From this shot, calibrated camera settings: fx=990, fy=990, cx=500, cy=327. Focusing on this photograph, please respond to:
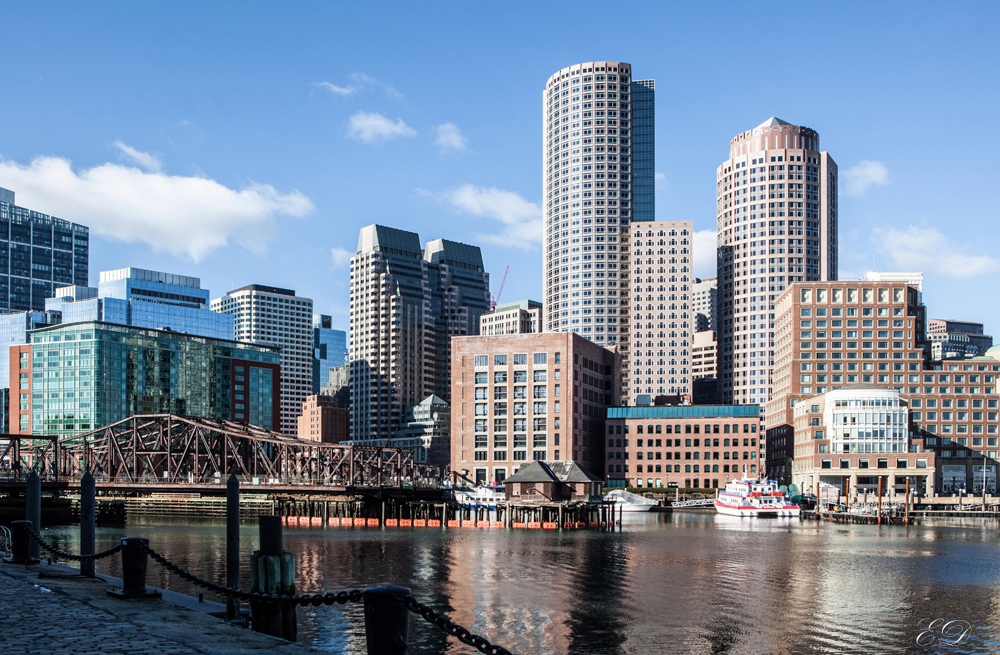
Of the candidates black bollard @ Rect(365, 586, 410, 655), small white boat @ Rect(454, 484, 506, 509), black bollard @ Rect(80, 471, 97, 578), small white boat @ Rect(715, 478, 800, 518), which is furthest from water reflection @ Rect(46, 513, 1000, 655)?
small white boat @ Rect(454, 484, 506, 509)

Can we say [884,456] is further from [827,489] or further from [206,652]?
[206,652]

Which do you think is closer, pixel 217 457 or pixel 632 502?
pixel 217 457

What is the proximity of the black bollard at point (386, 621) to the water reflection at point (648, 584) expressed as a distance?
21.5 m

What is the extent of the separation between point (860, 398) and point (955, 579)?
129712mm

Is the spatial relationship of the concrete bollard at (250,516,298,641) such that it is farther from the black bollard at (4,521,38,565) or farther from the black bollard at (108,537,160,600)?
the black bollard at (4,521,38,565)

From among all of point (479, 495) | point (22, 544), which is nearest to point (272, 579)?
point (22, 544)

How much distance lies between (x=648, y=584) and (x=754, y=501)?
113 m

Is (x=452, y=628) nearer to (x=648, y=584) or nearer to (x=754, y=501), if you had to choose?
(x=648, y=584)

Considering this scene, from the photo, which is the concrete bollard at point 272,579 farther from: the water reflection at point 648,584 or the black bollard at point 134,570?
the water reflection at point 648,584

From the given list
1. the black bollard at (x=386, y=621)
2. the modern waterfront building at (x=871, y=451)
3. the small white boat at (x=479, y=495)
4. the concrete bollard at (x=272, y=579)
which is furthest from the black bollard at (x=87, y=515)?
the modern waterfront building at (x=871, y=451)

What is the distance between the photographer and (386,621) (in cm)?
1784

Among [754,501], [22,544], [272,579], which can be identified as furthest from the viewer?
[754,501]

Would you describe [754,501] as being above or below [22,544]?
below

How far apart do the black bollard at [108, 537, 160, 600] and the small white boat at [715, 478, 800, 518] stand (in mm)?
150018
